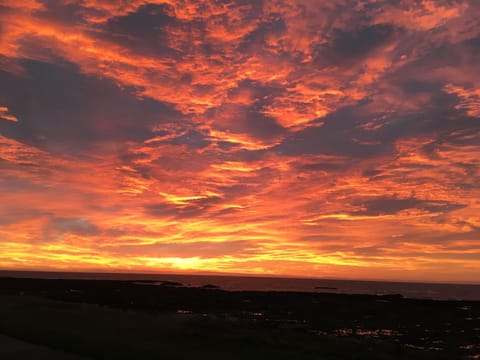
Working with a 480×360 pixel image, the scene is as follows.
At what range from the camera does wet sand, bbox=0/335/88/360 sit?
14172 millimetres

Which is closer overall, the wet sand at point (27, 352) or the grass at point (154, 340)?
the wet sand at point (27, 352)

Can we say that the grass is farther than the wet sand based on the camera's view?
Yes

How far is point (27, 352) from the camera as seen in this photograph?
15.0 m

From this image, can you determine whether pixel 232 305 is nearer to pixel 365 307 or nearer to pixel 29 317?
pixel 365 307

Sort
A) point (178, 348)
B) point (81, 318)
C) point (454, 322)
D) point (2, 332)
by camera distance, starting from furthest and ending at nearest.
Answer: point (454, 322)
point (81, 318)
point (2, 332)
point (178, 348)

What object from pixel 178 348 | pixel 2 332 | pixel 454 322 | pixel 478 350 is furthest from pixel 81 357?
pixel 454 322

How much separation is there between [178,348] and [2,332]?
9.33 metres

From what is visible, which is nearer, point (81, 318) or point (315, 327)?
point (81, 318)

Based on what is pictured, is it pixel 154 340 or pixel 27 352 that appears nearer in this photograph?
pixel 27 352

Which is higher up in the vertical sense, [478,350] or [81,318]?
[81,318]

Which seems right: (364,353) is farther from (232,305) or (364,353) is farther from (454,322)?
(232,305)

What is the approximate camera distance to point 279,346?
61.7 ft

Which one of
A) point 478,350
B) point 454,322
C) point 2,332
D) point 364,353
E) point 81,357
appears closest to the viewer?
point 81,357

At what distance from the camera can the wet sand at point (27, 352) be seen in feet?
46.5
